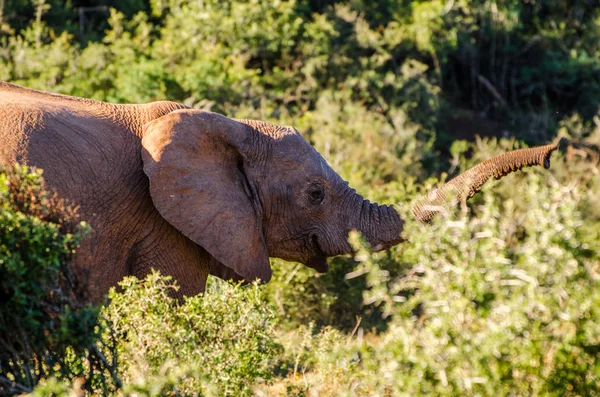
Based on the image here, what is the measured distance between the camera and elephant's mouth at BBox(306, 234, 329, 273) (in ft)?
22.7

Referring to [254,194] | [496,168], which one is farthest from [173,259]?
[496,168]

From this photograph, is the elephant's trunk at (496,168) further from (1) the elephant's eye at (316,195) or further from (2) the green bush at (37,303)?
(2) the green bush at (37,303)

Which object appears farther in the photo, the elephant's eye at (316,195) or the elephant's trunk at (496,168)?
the elephant's eye at (316,195)

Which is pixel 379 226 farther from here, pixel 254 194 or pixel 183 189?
pixel 183 189

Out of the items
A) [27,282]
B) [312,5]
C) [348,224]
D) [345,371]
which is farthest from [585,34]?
[27,282]

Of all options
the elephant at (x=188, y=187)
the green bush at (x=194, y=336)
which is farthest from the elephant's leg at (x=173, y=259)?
the green bush at (x=194, y=336)

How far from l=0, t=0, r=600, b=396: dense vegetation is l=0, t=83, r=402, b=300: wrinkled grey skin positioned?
13.8 inches

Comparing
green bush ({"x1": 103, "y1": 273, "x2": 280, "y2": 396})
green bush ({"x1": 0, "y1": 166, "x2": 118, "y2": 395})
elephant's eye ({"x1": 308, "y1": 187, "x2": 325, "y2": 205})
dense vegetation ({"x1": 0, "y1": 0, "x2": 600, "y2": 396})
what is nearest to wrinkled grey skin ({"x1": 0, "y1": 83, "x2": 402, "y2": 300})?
elephant's eye ({"x1": 308, "y1": 187, "x2": 325, "y2": 205})

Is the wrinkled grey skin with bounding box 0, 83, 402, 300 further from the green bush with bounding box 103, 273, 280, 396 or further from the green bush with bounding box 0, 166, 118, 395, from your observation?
the green bush with bounding box 0, 166, 118, 395

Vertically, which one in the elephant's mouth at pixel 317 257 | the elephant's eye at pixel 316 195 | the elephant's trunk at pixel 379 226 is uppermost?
the elephant's eye at pixel 316 195

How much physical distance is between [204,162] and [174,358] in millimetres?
1634

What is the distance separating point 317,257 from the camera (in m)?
7.01

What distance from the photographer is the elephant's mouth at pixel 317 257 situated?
273 inches

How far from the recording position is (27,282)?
15.5 ft
